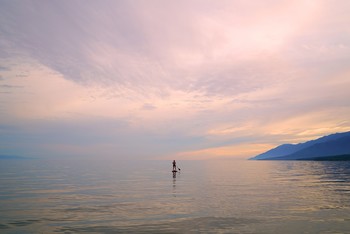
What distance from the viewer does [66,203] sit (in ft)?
89.8

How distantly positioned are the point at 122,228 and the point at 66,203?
12116 mm

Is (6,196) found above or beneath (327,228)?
above

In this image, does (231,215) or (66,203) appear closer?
(231,215)

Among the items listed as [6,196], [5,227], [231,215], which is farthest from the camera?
[6,196]

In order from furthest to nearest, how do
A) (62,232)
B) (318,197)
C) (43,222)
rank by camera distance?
(318,197)
(43,222)
(62,232)

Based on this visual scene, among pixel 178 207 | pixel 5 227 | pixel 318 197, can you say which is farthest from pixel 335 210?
pixel 5 227

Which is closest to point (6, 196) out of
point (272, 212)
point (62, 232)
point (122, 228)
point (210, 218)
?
point (62, 232)

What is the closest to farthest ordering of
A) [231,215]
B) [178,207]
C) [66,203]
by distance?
[231,215] → [178,207] → [66,203]

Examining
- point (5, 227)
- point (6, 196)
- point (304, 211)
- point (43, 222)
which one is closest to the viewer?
point (5, 227)

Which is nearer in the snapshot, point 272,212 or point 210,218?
point 210,218

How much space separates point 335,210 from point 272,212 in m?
5.35

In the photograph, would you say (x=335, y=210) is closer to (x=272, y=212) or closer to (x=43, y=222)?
(x=272, y=212)

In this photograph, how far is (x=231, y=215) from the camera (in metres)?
21.1

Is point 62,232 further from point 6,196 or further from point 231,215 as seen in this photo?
point 6,196
